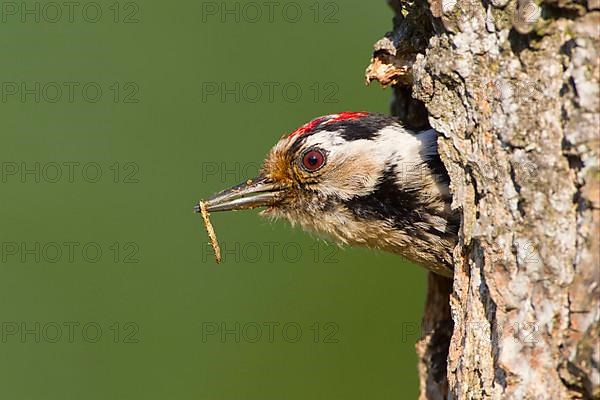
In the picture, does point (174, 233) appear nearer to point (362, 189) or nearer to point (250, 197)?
point (250, 197)

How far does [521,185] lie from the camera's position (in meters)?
3.12

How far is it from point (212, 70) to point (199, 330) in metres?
2.02

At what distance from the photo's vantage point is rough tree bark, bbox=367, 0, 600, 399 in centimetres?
290

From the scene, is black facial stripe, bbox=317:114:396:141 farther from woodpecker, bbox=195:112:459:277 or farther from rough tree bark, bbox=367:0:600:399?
rough tree bark, bbox=367:0:600:399

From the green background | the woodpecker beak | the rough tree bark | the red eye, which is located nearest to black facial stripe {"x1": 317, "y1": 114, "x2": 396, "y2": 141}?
the red eye

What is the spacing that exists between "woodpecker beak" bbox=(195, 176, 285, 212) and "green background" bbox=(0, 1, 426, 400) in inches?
66.2

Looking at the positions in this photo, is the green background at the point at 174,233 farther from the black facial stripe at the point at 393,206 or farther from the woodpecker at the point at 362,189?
the black facial stripe at the point at 393,206

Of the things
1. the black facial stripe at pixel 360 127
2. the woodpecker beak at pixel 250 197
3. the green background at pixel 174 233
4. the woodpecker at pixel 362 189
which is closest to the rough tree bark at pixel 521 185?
the woodpecker at pixel 362 189

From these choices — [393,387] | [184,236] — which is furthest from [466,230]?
[184,236]

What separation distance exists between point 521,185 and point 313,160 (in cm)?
158

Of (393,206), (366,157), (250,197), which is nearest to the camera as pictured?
(393,206)

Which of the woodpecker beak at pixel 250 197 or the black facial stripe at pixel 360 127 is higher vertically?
the black facial stripe at pixel 360 127

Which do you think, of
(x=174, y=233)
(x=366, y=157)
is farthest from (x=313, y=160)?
(x=174, y=233)

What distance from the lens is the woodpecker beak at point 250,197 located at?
466cm
